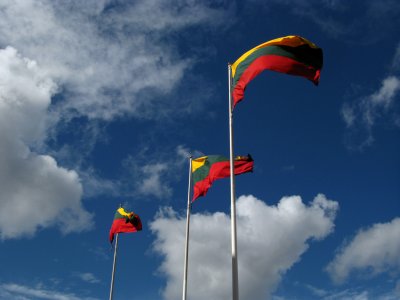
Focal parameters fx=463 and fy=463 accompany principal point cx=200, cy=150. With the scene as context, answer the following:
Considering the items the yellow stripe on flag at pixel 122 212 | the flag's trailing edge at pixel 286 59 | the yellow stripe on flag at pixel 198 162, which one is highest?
the yellow stripe on flag at pixel 122 212

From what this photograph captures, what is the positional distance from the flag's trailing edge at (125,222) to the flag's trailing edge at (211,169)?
12235mm

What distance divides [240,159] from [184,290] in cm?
867

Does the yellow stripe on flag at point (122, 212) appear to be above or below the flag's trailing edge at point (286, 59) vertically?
above

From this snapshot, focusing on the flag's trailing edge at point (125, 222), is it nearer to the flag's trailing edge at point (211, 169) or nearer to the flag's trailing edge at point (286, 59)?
the flag's trailing edge at point (211, 169)

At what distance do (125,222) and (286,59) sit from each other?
86.5 feet

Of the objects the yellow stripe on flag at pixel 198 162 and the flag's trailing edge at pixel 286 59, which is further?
the yellow stripe on flag at pixel 198 162

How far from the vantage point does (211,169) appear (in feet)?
97.5

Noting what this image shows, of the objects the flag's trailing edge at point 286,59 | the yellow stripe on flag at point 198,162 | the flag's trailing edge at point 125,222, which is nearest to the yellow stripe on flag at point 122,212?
the flag's trailing edge at point 125,222

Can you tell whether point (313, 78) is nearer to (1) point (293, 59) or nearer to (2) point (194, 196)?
(1) point (293, 59)

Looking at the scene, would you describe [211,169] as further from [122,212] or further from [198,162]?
[122,212]

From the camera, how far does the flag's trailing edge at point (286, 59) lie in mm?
19984

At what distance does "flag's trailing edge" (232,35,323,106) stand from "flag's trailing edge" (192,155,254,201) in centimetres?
829

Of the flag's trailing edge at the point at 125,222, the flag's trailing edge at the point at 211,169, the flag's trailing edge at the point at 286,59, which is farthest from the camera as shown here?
the flag's trailing edge at the point at 125,222

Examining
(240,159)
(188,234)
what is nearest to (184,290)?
(188,234)
